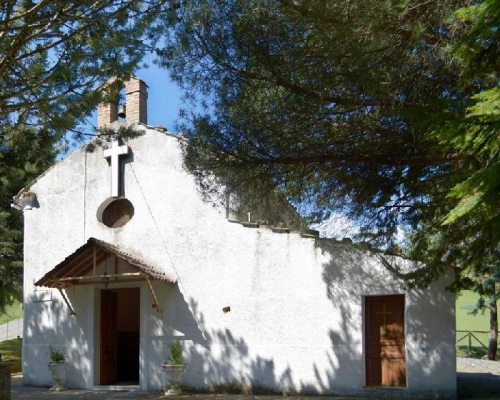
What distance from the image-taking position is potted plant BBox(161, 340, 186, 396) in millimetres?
13367

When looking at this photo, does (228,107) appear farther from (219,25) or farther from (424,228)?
(424,228)

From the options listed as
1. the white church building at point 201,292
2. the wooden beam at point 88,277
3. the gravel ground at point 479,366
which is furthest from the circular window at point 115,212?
the gravel ground at point 479,366

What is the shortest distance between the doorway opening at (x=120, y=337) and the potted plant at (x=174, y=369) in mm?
2203

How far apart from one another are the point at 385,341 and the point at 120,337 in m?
8.57

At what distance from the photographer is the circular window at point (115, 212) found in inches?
609

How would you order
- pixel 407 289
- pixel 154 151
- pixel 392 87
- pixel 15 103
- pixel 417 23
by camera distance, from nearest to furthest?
pixel 417 23 < pixel 392 87 < pixel 15 103 < pixel 407 289 < pixel 154 151

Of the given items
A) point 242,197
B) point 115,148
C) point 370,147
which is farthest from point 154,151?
point 370,147

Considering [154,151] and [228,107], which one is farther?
[154,151]

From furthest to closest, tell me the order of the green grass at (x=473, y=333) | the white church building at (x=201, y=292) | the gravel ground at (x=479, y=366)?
the green grass at (x=473, y=333)
the gravel ground at (x=479, y=366)
the white church building at (x=201, y=292)

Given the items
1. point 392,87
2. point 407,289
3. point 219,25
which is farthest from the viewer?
point 407,289

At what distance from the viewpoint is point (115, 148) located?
15.4 meters

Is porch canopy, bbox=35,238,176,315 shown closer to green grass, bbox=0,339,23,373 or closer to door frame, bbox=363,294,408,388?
door frame, bbox=363,294,408,388

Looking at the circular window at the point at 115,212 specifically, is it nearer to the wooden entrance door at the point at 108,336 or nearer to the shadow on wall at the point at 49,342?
the wooden entrance door at the point at 108,336

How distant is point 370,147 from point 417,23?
2213 mm
